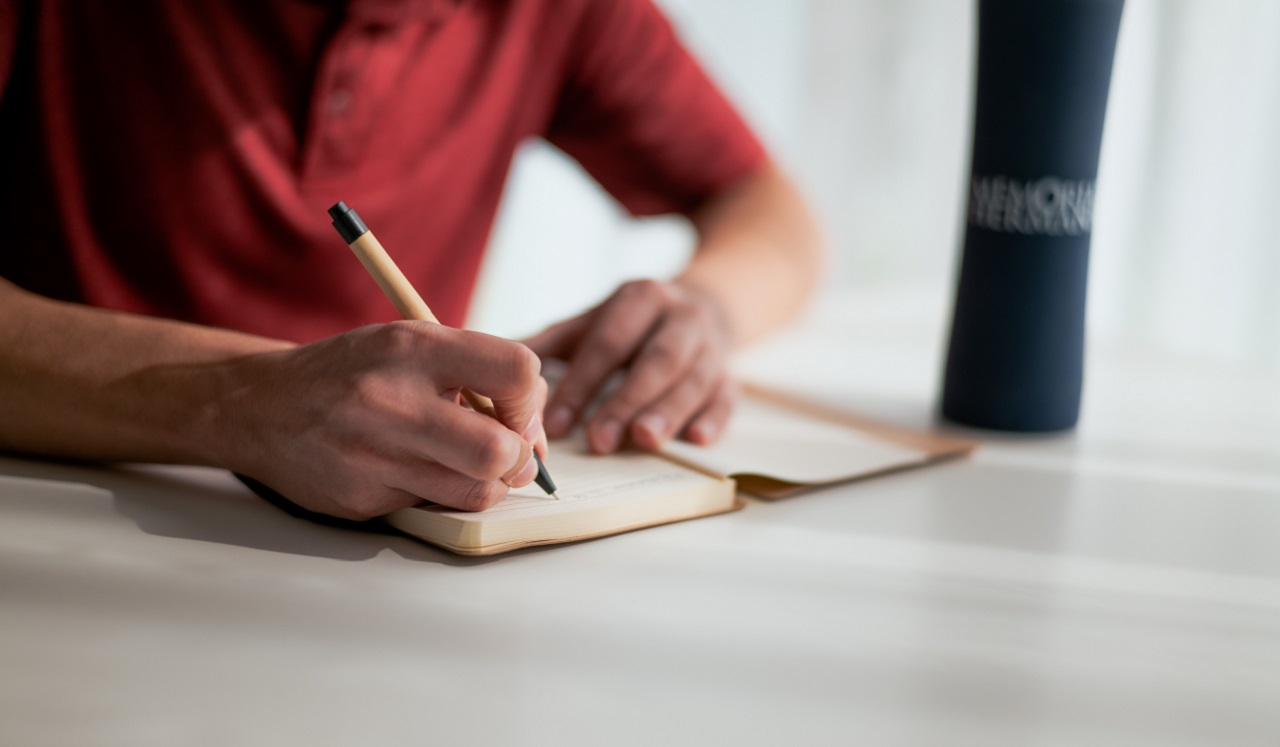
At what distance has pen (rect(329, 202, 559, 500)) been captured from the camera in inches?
24.1

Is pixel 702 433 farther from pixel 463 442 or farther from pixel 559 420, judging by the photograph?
pixel 463 442

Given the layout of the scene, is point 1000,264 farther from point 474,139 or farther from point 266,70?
point 266,70

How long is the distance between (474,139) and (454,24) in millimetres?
122

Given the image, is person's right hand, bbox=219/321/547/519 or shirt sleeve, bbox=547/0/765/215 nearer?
person's right hand, bbox=219/321/547/519

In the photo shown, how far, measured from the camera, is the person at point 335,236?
23.6 inches

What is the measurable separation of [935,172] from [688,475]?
167 cm

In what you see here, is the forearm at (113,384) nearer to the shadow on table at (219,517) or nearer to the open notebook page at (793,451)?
the shadow on table at (219,517)

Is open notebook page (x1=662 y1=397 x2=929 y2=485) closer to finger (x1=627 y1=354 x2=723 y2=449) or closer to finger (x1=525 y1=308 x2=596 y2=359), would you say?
finger (x1=627 y1=354 x2=723 y2=449)

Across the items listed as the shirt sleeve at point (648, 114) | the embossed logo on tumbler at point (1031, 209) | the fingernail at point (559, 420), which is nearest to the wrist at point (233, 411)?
the fingernail at point (559, 420)

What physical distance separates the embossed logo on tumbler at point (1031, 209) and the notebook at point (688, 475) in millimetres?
78

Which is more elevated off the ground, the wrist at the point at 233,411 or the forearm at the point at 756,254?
the forearm at the point at 756,254

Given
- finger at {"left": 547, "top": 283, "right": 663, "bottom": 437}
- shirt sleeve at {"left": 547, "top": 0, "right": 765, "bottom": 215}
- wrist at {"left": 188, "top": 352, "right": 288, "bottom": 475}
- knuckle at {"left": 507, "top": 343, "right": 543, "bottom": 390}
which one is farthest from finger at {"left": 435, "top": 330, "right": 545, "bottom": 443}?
shirt sleeve at {"left": 547, "top": 0, "right": 765, "bottom": 215}

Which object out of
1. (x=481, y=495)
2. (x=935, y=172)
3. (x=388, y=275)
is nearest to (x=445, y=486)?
(x=481, y=495)

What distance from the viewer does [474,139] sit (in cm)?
119
